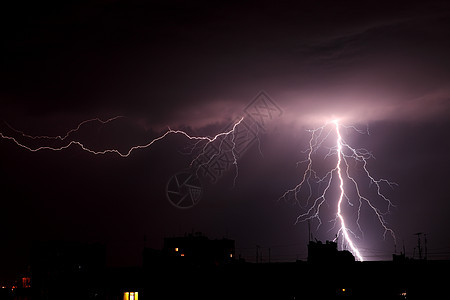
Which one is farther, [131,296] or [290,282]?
[131,296]

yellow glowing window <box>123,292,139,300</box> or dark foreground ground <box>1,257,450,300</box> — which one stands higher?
dark foreground ground <box>1,257,450,300</box>

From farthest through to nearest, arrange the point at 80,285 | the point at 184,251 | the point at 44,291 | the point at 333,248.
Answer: the point at 184,251 < the point at 333,248 < the point at 44,291 < the point at 80,285

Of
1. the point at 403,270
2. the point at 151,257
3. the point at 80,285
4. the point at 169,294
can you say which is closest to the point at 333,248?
the point at 403,270

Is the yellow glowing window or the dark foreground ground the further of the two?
the yellow glowing window

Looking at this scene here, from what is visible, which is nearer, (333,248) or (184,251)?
(333,248)

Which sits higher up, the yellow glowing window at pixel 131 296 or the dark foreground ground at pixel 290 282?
the dark foreground ground at pixel 290 282

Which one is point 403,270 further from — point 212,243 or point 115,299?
point 212,243

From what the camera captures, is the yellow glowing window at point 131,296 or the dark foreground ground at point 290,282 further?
the yellow glowing window at point 131,296

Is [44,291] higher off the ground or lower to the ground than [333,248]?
lower

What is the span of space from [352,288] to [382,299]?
153 cm

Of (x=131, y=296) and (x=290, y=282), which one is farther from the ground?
(x=290, y=282)

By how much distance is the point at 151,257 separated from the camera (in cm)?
5528

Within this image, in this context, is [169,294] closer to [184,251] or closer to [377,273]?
[377,273]

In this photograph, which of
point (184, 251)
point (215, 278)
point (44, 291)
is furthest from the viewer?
point (184, 251)
